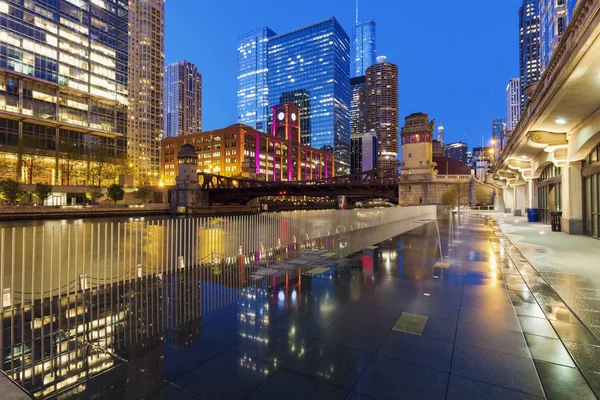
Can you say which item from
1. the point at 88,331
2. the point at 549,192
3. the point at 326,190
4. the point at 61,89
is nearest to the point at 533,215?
the point at 549,192

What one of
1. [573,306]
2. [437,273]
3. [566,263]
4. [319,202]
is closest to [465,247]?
[566,263]

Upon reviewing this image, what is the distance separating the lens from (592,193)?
16719 mm

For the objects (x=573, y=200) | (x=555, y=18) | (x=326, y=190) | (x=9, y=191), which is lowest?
(x=573, y=200)

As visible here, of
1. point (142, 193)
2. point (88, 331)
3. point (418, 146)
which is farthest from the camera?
point (142, 193)

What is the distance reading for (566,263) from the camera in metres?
9.57

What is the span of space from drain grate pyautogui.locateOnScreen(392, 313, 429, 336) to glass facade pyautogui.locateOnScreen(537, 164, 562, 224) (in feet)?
77.8

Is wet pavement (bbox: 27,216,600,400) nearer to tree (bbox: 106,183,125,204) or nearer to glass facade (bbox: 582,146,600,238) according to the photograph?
glass facade (bbox: 582,146,600,238)

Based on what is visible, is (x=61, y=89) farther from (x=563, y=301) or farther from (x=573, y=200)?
(x=563, y=301)

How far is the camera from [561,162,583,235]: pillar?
17578 mm

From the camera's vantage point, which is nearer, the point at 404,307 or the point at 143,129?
the point at 404,307

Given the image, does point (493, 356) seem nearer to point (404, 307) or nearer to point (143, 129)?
point (404, 307)

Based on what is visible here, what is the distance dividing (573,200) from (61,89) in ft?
337

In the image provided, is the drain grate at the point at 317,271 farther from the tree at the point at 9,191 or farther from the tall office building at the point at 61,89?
the tall office building at the point at 61,89

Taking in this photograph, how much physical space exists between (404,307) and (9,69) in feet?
315
